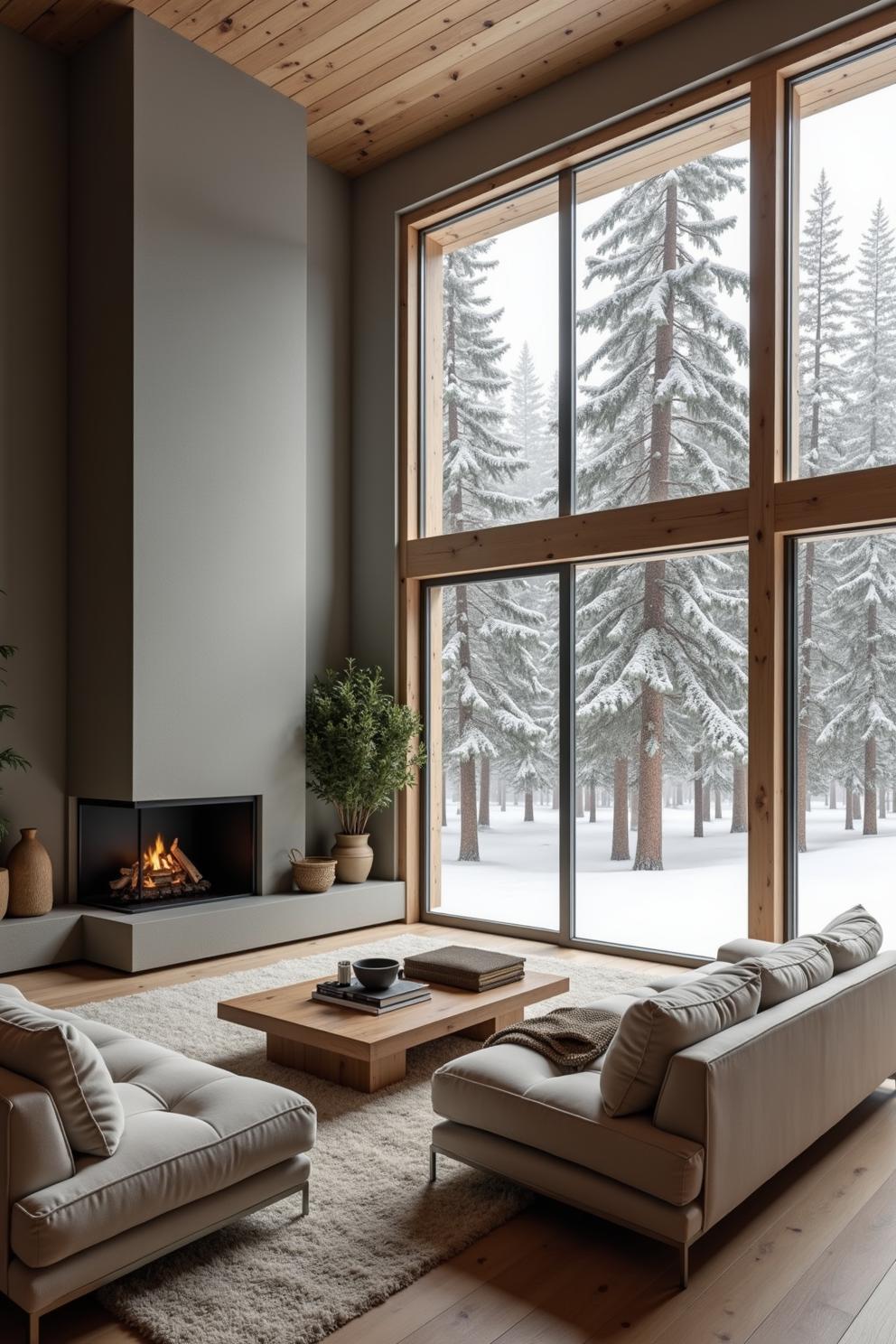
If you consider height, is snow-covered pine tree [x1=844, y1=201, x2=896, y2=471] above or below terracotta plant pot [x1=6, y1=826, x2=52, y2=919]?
above

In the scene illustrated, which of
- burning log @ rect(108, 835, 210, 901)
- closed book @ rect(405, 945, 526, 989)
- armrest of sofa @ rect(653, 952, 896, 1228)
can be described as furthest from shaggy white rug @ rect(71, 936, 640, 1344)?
burning log @ rect(108, 835, 210, 901)

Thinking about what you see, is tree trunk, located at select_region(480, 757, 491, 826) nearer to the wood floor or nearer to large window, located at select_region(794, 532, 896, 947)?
large window, located at select_region(794, 532, 896, 947)

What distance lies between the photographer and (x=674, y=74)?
535cm

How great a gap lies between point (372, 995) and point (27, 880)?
2516 mm

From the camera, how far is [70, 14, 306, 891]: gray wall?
5.40m

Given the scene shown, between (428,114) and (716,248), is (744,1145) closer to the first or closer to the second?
(716,248)

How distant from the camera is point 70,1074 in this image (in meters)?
2.13

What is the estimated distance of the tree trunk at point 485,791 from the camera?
641 centimetres

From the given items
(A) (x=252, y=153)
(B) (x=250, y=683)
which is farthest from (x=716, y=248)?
(B) (x=250, y=683)

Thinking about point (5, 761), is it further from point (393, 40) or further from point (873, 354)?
point (873, 354)

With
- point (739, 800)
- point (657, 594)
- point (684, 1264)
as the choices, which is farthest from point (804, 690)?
point (684, 1264)

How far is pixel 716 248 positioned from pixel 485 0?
5.50ft

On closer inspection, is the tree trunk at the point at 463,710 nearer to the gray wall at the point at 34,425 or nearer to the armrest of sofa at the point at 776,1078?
the gray wall at the point at 34,425

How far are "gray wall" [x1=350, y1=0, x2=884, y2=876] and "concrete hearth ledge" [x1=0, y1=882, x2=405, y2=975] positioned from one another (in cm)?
101
